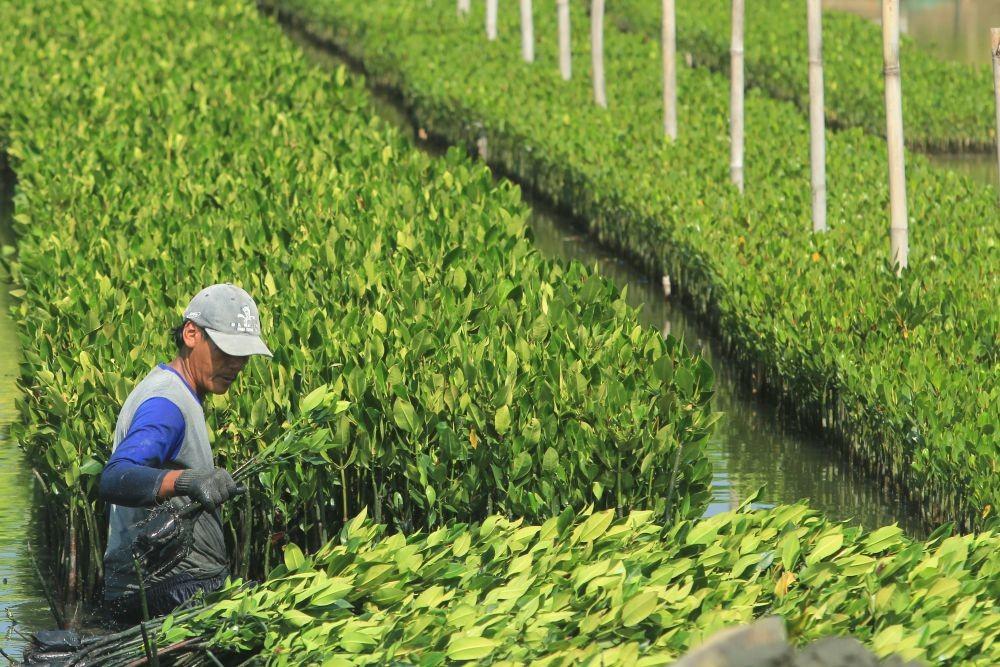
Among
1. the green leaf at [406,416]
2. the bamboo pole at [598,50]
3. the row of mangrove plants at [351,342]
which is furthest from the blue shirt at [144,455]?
the bamboo pole at [598,50]

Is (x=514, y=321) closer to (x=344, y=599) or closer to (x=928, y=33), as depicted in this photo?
(x=344, y=599)

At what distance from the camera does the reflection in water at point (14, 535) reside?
9398 millimetres

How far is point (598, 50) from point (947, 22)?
22.7 metres

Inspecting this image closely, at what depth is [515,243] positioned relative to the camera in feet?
42.2

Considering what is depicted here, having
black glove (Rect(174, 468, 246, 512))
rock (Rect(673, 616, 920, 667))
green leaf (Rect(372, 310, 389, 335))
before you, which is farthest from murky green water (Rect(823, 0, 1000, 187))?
rock (Rect(673, 616, 920, 667))

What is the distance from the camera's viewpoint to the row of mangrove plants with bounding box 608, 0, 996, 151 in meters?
26.0

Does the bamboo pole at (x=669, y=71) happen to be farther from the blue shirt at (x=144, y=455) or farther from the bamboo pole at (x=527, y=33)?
the blue shirt at (x=144, y=455)

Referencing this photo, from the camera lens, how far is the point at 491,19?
96.3 ft

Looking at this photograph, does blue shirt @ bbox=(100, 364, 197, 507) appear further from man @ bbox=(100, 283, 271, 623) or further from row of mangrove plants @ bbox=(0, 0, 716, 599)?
row of mangrove plants @ bbox=(0, 0, 716, 599)

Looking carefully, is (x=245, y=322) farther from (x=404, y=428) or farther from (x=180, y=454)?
(x=404, y=428)

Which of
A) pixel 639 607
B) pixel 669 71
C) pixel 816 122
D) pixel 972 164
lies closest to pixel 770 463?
pixel 816 122

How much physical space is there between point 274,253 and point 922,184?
8.38 meters

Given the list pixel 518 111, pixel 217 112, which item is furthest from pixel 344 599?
pixel 518 111

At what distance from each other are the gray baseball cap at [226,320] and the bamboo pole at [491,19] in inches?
925
